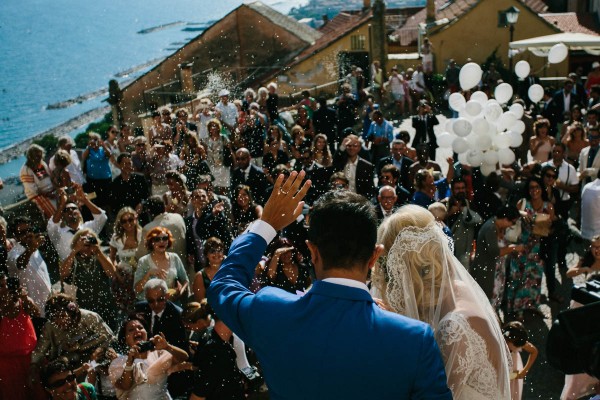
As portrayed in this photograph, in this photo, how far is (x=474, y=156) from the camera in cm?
746

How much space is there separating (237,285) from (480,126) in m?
6.21

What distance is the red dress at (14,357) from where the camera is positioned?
4.71m

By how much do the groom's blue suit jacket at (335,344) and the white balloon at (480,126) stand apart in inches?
242

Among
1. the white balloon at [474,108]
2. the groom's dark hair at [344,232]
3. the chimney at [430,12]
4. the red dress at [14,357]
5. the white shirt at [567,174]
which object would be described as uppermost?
the chimney at [430,12]

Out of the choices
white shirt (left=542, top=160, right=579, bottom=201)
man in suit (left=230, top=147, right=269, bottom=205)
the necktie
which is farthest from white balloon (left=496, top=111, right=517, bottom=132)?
the necktie

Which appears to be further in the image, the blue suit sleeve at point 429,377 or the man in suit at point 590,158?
the man in suit at point 590,158

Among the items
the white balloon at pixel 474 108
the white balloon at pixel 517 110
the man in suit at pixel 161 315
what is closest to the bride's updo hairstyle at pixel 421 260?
the man in suit at pixel 161 315

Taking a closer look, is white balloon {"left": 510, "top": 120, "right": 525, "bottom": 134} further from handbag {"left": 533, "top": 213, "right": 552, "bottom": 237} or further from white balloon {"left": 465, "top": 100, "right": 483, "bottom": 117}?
handbag {"left": 533, "top": 213, "right": 552, "bottom": 237}

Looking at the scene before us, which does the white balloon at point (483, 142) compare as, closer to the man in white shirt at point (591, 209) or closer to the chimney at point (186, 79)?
the man in white shirt at point (591, 209)

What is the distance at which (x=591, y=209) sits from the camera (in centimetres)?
671

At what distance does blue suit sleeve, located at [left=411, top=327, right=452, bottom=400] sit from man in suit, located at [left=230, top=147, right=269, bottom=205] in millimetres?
6131

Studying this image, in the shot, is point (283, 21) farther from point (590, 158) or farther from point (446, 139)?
point (590, 158)

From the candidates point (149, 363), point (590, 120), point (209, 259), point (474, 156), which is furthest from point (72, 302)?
point (590, 120)

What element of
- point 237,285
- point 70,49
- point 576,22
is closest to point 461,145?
point 237,285
